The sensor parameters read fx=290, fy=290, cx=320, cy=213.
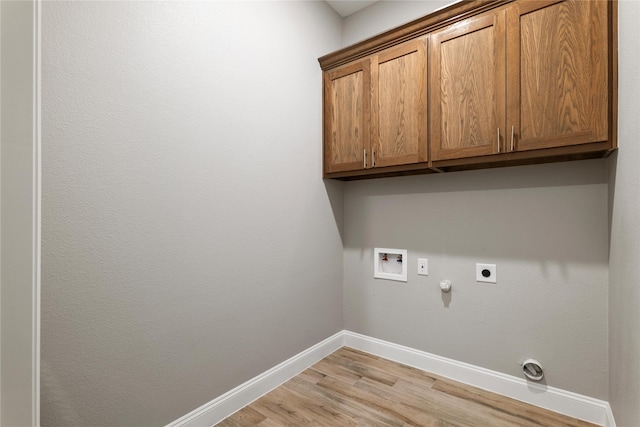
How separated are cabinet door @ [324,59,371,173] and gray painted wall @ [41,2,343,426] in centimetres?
20

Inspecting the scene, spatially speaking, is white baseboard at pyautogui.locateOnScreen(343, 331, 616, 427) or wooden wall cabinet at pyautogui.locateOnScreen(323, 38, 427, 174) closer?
white baseboard at pyautogui.locateOnScreen(343, 331, 616, 427)

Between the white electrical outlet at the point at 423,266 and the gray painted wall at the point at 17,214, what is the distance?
204cm

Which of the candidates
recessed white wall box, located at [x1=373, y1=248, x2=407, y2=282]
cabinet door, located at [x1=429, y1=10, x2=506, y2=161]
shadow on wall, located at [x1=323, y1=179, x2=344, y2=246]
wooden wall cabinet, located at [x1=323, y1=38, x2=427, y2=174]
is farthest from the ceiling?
recessed white wall box, located at [x1=373, y1=248, x2=407, y2=282]

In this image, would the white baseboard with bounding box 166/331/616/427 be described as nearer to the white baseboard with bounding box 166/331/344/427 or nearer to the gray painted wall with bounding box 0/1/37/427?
the white baseboard with bounding box 166/331/344/427

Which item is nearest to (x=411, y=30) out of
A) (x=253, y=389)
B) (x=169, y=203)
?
(x=169, y=203)

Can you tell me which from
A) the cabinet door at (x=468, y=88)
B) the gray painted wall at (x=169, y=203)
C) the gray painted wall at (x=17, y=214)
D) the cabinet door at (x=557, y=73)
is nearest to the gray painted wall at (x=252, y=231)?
the gray painted wall at (x=169, y=203)

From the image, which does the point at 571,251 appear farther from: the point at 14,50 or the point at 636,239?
the point at 14,50

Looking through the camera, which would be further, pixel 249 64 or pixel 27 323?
pixel 249 64

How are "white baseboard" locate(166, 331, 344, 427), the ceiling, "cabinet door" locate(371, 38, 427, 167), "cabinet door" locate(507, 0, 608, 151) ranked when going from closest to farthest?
1. "cabinet door" locate(507, 0, 608, 151)
2. "white baseboard" locate(166, 331, 344, 427)
3. "cabinet door" locate(371, 38, 427, 167)
4. the ceiling

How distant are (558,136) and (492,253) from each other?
79cm

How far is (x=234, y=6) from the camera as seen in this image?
1676mm

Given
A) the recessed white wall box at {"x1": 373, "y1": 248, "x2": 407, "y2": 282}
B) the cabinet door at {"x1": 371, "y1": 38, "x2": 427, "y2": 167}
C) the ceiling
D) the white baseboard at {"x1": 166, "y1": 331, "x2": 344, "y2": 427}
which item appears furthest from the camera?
the ceiling

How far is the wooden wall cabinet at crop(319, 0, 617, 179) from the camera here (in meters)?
1.36

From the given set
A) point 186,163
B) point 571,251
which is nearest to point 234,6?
point 186,163
